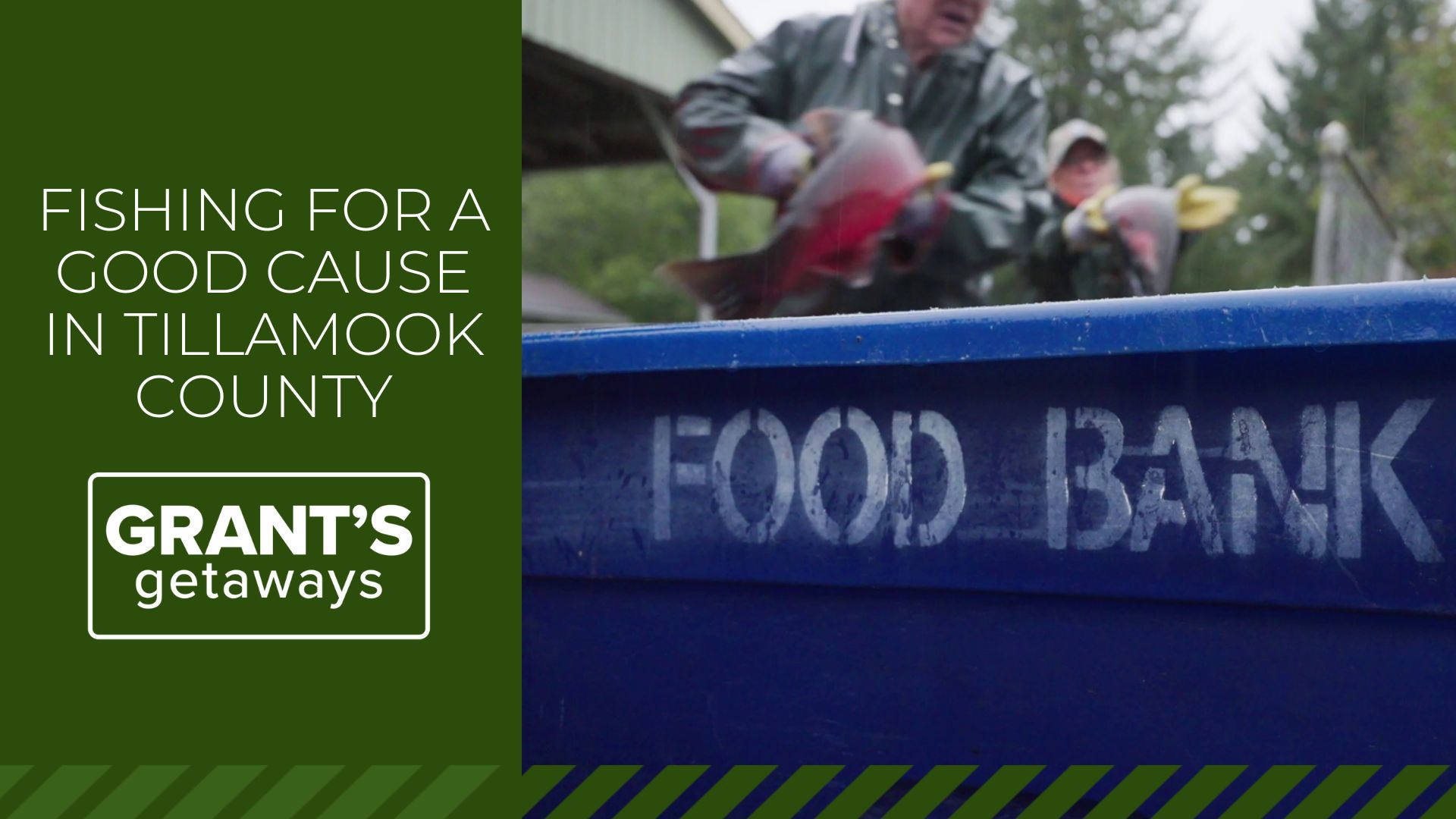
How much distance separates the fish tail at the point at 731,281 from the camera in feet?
9.36

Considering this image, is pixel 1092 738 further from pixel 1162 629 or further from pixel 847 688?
pixel 847 688

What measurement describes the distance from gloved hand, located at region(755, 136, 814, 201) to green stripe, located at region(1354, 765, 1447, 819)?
1719 mm

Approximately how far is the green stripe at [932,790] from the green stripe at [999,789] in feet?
0.09

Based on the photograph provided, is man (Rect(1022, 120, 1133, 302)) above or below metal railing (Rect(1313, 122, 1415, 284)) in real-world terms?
below

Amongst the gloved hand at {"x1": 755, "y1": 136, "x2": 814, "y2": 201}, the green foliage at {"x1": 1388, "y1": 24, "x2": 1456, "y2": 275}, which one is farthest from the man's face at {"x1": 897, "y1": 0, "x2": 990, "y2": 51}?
the green foliage at {"x1": 1388, "y1": 24, "x2": 1456, "y2": 275}

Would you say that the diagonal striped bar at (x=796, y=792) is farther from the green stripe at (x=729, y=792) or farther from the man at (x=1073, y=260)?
the man at (x=1073, y=260)

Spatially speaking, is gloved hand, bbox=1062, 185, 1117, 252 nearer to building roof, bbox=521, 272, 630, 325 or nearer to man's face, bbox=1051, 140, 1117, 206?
man's face, bbox=1051, 140, 1117, 206

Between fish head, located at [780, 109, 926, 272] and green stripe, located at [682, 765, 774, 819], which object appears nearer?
green stripe, located at [682, 765, 774, 819]

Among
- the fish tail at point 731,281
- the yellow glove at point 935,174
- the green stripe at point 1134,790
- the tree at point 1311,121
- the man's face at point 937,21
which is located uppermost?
the tree at point 1311,121

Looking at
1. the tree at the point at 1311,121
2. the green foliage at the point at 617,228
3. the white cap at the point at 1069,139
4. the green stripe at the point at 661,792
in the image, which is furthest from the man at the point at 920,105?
the tree at the point at 1311,121

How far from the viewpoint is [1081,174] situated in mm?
3578

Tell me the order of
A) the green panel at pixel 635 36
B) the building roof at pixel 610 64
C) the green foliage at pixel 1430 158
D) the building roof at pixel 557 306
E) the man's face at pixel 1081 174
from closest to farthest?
the man's face at pixel 1081 174
the green panel at pixel 635 36
the building roof at pixel 610 64
the building roof at pixel 557 306
the green foliage at pixel 1430 158

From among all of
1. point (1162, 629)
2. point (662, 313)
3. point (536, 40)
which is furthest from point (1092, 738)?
point (662, 313)

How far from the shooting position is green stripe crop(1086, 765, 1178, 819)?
142cm
